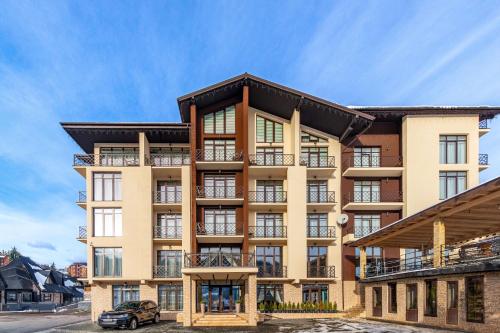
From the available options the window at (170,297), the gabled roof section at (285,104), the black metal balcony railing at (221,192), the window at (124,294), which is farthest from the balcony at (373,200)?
the window at (124,294)

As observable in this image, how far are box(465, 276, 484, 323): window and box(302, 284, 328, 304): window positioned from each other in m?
12.1

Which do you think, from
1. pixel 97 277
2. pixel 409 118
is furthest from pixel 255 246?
pixel 409 118

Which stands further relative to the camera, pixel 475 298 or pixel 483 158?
pixel 483 158

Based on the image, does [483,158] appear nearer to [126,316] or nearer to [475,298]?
[475,298]

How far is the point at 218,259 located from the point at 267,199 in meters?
5.80

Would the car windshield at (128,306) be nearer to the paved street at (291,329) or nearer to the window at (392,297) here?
the paved street at (291,329)

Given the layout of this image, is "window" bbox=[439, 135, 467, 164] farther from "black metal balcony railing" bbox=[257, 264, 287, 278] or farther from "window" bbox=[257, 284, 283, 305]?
"window" bbox=[257, 284, 283, 305]

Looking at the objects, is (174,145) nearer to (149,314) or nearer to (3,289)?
(149,314)

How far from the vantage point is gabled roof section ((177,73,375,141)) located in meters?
25.4

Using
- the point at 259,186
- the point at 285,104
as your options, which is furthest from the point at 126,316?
the point at 285,104

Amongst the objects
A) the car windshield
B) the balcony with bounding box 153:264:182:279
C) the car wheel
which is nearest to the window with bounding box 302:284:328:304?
the balcony with bounding box 153:264:182:279

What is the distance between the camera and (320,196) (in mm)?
27531

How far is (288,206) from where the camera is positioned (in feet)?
84.9

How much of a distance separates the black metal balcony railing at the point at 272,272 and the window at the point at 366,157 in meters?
9.63
